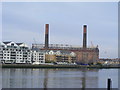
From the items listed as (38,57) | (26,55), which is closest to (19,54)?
(26,55)

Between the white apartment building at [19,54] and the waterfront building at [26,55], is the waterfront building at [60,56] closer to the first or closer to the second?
the waterfront building at [26,55]

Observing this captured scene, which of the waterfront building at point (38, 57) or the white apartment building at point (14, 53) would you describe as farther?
the waterfront building at point (38, 57)

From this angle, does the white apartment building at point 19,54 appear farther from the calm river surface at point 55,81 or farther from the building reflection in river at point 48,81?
the building reflection in river at point 48,81

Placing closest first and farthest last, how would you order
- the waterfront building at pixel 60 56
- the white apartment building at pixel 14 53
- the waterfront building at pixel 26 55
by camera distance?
the white apartment building at pixel 14 53
the waterfront building at pixel 26 55
the waterfront building at pixel 60 56

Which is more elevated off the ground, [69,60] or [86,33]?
[86,33]

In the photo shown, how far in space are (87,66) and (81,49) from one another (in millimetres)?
3381

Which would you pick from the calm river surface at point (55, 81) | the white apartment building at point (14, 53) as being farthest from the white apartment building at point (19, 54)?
the calm river surface at point (55, 81)

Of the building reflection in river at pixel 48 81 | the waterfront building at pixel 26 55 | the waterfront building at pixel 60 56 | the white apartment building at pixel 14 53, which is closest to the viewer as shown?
the building reflection in river at pixel 48 81

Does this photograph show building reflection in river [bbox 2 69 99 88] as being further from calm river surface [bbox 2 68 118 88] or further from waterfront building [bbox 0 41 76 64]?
waterfront building [bbox 0 41 76 64]

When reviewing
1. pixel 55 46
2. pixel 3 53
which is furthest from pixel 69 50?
pixel 3 53

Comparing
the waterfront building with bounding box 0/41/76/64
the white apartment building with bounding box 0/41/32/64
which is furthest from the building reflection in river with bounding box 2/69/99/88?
the waterfront building with bounding box 0/41/76/64

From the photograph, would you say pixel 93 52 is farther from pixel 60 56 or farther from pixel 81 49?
pixel 60 56

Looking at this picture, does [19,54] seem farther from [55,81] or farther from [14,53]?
[55,81]

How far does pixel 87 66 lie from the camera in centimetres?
3834
